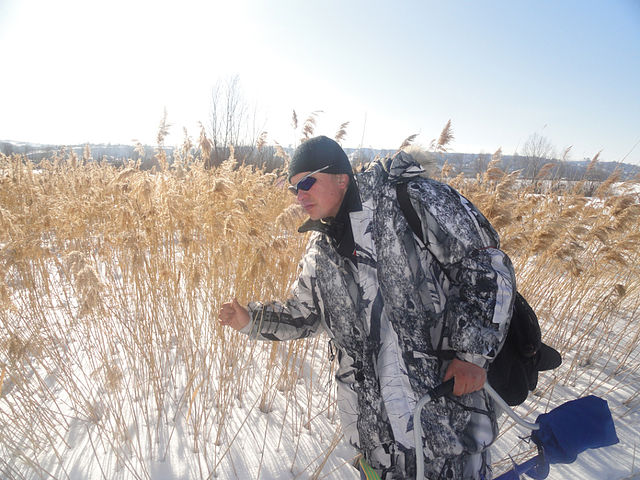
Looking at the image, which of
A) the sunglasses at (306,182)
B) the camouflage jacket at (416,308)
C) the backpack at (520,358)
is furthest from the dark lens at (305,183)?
the backpack at (520,358)

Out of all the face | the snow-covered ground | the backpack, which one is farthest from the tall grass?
the backpack

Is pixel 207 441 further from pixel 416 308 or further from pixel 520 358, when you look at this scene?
pixel 520 358

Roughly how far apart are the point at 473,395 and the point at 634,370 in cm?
265

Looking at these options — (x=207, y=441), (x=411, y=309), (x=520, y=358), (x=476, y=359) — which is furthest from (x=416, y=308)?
(x=207, y=441)

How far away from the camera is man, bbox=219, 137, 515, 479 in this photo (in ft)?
2.99

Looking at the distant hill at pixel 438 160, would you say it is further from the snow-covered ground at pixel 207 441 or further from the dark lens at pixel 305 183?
the snow-covered ground at pixel 207 441

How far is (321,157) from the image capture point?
112 centimetres

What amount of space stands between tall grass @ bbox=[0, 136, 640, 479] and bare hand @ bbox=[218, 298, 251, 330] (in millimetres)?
392

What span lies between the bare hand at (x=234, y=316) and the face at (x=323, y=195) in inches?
19.0

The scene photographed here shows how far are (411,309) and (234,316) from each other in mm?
698

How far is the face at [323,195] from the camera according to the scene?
112 cm

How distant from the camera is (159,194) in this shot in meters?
1.98

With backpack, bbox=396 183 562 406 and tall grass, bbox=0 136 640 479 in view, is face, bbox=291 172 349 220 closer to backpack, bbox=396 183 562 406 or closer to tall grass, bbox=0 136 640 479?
backpack, bbox=396 183 562 406

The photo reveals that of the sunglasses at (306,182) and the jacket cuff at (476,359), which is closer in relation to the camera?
the jacket cuff at (476,359)
